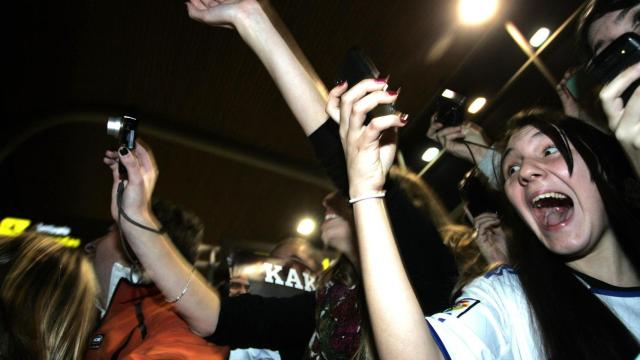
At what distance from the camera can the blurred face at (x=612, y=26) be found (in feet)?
3.73

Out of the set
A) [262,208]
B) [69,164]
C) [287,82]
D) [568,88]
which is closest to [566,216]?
[568,88]

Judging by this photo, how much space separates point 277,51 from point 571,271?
99 centimetres

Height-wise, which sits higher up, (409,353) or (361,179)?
(361,179)

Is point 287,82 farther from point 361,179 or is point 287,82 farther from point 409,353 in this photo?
point 409,353

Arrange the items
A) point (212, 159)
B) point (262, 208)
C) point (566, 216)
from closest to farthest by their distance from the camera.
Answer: point (566, 216), point (212, 159), point (262, 208)

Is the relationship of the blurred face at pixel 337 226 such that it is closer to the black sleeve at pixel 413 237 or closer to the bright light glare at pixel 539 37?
the black sleeve at pixel 413 237

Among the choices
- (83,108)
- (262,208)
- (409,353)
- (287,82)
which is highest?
(83,108)

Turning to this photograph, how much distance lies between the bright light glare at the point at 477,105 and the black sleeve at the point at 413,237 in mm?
2267

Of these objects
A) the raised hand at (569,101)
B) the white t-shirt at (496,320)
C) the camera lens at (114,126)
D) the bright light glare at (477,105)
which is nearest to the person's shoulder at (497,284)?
the white t-shirt at (496,320)

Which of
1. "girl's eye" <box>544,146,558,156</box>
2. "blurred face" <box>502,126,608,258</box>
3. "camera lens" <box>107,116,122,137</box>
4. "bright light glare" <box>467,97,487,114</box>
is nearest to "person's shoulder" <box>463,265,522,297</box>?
"blurred face" <box>502,126,608,258</box>

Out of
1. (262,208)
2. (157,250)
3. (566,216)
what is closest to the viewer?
(566,216)

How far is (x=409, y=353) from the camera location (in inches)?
26.8

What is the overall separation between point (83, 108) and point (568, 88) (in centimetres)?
353

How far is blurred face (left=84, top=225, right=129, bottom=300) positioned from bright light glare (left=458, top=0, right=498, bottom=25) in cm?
248
